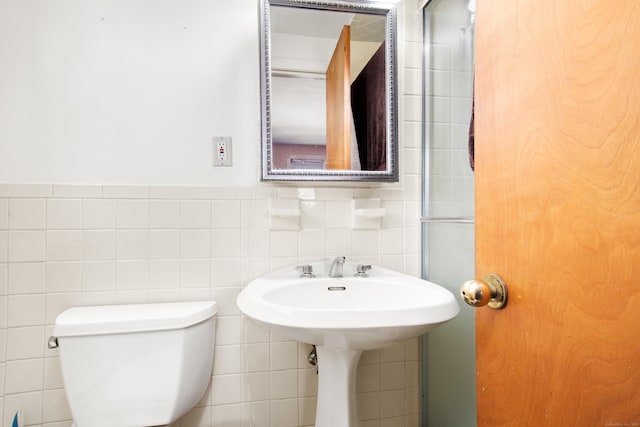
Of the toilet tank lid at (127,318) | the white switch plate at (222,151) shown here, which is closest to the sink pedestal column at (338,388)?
the toilet tank lid at (127,318)

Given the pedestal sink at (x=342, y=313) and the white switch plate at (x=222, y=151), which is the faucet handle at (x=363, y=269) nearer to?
the pedestal sink at (x=342, y=313)

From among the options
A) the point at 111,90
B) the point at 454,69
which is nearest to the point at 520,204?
→ the point at 454,69

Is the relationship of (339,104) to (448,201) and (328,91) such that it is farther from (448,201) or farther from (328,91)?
(448,201)

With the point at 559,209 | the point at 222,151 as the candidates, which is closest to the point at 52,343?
the point at 222,151

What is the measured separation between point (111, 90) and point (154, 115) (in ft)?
0.52

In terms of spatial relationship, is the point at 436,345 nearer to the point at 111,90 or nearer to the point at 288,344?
the point at 288,344

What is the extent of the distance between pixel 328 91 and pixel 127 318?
1.00m

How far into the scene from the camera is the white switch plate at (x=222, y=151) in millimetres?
1202

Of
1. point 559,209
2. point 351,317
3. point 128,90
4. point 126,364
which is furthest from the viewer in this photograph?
point 128,90

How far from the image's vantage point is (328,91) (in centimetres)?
123

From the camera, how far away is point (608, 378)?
1.26ft

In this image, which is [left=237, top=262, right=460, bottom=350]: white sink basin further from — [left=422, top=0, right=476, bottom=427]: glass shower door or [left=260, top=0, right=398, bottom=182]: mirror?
[left=260, top=0, right=398, bottom=182]: mirror

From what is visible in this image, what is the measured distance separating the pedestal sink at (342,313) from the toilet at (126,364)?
0.94ft

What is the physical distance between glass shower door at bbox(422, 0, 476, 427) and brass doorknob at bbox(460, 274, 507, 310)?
0.50m
